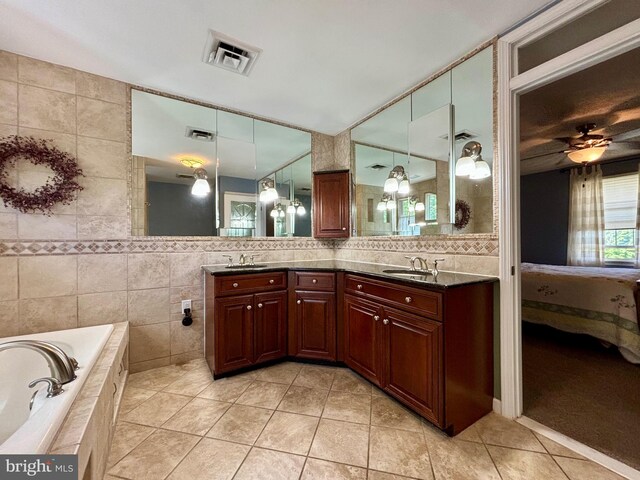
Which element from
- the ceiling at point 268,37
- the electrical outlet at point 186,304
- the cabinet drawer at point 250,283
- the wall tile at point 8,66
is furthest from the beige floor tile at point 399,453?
the wall tile at point 8,66

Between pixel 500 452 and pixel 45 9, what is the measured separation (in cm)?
361

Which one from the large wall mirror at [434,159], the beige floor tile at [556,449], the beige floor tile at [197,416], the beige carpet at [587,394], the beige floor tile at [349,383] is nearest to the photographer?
the beige floor tile at [556,449]

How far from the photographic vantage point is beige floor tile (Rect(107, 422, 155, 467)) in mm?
1390

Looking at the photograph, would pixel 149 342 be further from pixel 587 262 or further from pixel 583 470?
pixel 587 262

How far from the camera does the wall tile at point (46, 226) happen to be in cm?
190

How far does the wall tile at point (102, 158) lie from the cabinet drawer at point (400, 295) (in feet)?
7.13

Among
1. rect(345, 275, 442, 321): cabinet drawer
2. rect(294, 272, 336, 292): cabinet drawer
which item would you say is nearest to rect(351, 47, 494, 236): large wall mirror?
rect(345, 275, 442, 321): cabinet drawer

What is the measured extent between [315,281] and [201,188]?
148cm

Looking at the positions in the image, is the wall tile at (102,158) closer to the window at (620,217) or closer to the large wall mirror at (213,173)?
the large wall mirror at (213,173)

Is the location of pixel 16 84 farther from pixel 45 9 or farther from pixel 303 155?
pixel 303 155

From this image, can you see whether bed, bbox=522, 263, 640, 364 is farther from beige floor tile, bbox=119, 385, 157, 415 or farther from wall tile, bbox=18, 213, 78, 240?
wall tile, bbox=18, 213, 78, 240

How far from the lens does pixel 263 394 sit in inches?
76.4

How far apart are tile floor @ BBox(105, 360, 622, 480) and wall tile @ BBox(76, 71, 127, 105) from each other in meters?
2.37

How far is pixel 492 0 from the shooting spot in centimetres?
150
